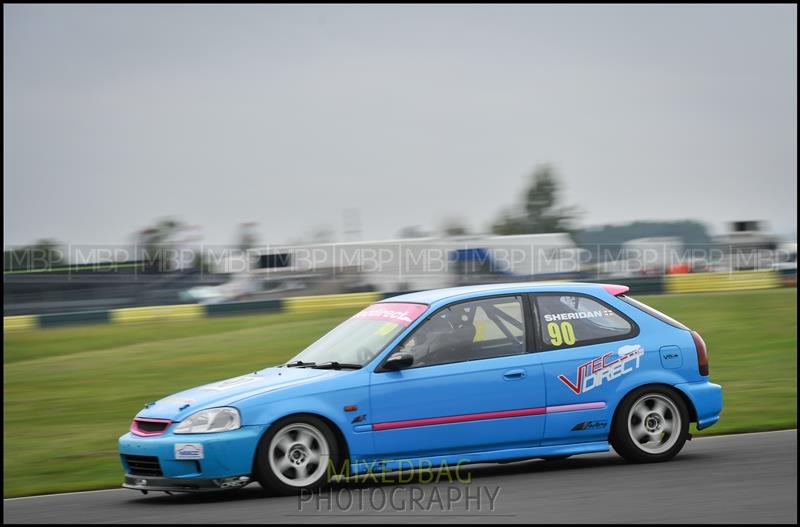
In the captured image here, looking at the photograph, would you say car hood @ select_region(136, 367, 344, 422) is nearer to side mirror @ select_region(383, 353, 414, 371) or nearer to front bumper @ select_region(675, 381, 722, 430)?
side mirror @ select_region(383, 353, 414, 371)

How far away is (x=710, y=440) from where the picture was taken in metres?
9.39

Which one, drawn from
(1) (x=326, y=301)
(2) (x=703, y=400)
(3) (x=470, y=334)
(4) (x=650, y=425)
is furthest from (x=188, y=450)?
(1) (x=326, y=301)

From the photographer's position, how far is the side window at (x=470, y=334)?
7.46 meters

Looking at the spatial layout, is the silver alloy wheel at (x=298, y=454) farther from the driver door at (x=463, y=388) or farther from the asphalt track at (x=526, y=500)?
the driver door at (x=463, y=388)

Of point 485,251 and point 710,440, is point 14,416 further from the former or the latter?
point 485,251

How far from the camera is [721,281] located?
2634 centimetres

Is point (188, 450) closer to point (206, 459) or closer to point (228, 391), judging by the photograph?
point (206, 459)

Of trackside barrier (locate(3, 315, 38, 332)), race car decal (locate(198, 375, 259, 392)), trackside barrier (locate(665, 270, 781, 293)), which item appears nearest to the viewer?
race car decal (locate(198, 375, 259, 392))

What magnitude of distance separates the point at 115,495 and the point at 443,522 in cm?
313

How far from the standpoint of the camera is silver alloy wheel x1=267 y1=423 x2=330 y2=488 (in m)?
6.87

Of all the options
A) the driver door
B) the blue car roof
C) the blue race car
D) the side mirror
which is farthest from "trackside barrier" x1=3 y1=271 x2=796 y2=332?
the side mirror

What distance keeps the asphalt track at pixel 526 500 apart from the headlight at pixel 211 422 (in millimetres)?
488

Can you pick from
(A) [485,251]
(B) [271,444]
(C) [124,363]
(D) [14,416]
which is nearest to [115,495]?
(B) [271,444]

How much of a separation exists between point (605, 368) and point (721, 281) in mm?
A: 19724
